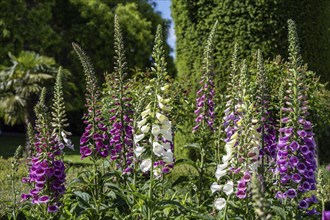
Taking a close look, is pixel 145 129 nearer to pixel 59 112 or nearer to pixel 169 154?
pixel 169 154

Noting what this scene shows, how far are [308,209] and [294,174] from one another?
1.98 ft

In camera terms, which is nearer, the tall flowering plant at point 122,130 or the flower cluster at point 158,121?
the flower cluster at point 158,121

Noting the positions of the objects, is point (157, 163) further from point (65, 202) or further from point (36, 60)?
point (36, 60)

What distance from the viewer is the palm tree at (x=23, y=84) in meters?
13.7

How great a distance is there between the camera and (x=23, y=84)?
13.9 metres

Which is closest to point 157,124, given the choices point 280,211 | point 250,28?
point 280,211

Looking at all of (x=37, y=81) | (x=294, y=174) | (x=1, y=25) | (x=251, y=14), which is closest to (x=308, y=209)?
(x=294, y=174)

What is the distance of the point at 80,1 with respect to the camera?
76.8 ft

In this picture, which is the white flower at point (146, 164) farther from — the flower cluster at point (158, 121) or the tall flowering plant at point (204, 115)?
the tall flowering plant at point (204, 115)

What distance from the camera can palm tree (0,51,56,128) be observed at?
13703mm

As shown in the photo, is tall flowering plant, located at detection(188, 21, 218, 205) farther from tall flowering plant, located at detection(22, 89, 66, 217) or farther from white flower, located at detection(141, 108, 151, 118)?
tall flowering plant, located at detection(22, 89, 66, 217)

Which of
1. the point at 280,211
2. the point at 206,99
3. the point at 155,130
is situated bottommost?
the point at 280,211

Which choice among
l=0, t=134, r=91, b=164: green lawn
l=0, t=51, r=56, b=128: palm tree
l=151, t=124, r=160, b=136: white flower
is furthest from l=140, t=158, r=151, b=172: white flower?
l=0, t=134, r=91, b=164: green lawn

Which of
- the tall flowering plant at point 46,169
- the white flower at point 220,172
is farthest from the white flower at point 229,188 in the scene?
the tall flowering plant at point 46,169
